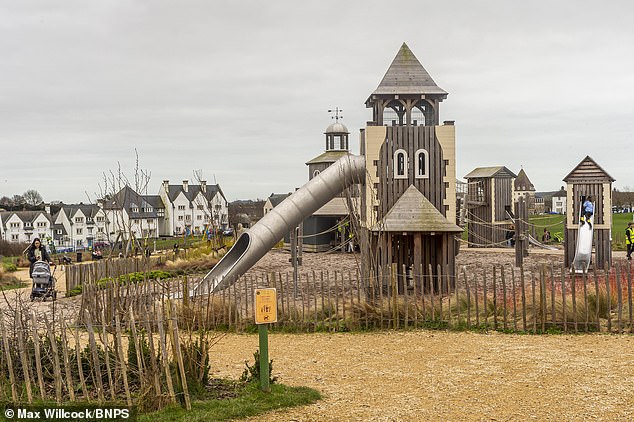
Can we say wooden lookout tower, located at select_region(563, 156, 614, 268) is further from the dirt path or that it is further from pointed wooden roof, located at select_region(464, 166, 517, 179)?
pointed wooden roof, located at select_region(464, 166, 517, 179)

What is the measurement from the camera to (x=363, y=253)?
16281 millimetres

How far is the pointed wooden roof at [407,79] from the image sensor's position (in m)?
17.1

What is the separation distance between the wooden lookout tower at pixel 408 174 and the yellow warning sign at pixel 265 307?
8.06m

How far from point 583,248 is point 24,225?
215ft

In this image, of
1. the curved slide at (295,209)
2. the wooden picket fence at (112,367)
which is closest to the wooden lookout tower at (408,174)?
the curved slide at (295,209)

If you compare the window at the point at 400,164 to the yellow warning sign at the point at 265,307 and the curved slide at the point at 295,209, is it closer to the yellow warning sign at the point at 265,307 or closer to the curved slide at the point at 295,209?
the curved slide at the point at 295,209

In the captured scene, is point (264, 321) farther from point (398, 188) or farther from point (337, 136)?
point (337, 136)

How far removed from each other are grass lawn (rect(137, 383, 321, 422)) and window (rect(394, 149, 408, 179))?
→ 9.64m

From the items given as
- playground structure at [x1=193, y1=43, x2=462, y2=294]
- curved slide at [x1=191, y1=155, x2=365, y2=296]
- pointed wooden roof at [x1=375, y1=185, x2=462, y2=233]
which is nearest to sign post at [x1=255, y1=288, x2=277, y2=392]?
pointed wooden roof at [x1=375, y1=185, x2=462, y2=233]

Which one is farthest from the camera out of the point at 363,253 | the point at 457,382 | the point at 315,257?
the point at 315,257

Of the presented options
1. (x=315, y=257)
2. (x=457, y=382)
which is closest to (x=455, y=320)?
(x=457, y=382)

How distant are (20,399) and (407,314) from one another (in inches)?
278

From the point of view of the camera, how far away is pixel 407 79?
17344 mm

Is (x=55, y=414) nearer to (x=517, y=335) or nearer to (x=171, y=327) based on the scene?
(x=171, y=327)
